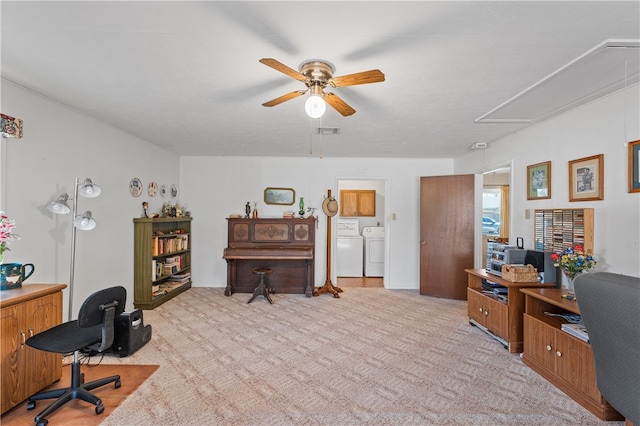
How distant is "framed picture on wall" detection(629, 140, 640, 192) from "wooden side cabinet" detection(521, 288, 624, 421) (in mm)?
976

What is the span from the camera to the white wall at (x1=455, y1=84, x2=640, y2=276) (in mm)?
2250

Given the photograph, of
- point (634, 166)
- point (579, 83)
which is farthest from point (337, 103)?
point (634, 166)

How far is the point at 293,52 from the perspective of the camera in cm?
184

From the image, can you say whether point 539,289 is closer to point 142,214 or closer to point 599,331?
point 599,331

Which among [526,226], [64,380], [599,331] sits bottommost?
[64,380]

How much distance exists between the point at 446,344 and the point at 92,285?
383 cm

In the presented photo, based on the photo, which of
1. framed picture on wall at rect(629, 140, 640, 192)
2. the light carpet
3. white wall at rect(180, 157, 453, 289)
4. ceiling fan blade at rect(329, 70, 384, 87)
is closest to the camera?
ceiling fan blade at rect(329, 70, 384, 87)

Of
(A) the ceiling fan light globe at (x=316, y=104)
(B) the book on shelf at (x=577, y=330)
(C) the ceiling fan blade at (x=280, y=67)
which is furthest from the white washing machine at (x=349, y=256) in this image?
(C) the ceiling fan blade at (x=280, y=67)

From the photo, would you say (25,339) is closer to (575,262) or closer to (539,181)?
(575,262)

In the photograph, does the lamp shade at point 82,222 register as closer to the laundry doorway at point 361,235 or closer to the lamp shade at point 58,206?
the lamp shade at point 58,206

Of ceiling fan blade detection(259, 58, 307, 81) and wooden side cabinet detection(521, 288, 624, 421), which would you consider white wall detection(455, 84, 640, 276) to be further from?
ceiling fan blade detection(259, 58, 307, 81)

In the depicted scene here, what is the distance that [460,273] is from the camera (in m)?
4.66

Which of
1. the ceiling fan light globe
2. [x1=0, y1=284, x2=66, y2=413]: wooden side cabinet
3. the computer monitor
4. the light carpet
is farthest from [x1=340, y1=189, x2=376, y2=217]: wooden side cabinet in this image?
[x1=0, y1=284, x2=66, y2=413]: wooden side cabinet

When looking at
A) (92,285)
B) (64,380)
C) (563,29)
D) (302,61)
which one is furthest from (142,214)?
(563,29)
